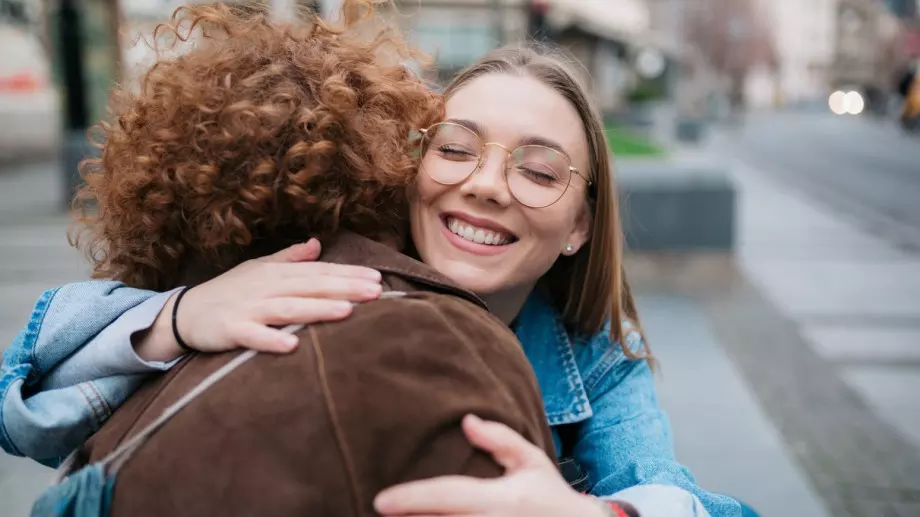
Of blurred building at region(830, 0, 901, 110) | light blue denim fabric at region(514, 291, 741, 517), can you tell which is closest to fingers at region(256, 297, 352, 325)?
light blue denim fabric at region(514, 291, 741, 517)

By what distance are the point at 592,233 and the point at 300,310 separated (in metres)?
0.90

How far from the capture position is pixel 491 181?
1479mm

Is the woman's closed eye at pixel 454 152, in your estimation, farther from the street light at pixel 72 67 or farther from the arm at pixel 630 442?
the street light at pixel 72 67

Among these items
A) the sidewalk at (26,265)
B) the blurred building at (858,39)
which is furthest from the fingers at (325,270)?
the blurred building at (858,39)

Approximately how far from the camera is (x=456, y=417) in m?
0.97

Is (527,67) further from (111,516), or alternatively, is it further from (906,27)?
(906,27)

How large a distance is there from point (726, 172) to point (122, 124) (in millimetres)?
6933

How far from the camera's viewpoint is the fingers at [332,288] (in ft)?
3.45

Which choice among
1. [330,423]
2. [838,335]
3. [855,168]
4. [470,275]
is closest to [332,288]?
[330,423]

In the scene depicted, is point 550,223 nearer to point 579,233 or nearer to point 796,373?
point 579,233

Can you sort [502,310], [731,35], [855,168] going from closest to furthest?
[502,310]
[855,168]
[731,35]

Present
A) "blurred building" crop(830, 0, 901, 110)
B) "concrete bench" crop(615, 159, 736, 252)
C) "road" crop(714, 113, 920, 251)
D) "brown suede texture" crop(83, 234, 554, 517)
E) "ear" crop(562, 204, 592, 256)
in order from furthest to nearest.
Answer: "blurred building" crop(830, 0, 901, 110)
"road" crop(714, 113, 920, 251)
"concrete bench" crop(615, 159, 736, 252)
"ear" crop(562, 204, 592, 256)
"brown suede texture" crop(83, 234, 554, 517)

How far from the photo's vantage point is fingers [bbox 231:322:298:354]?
100 cm

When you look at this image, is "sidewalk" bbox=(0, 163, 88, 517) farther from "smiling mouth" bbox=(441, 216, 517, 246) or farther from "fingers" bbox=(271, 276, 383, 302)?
"fingers" bbox=(271, 276, 383, 302)
